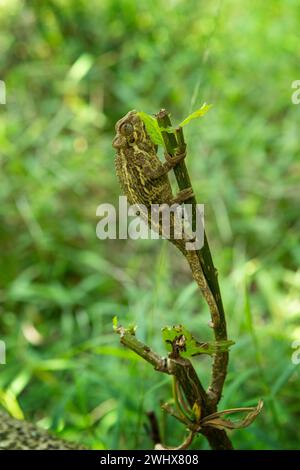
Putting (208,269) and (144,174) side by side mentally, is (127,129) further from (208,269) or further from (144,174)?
(208,269)

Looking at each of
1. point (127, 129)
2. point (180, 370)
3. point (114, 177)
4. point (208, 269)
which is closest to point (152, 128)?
point (127, 129)

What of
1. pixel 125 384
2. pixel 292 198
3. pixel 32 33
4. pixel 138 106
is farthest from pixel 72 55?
pixel 125 384

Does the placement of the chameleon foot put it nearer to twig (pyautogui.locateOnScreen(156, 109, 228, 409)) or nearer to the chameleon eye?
twig (pyautogui.locateOnScreen(156, 109, 228, 409))

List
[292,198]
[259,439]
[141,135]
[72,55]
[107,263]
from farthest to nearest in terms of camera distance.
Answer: [72,55], [292,198], [107,263], [259,439], [141,135]

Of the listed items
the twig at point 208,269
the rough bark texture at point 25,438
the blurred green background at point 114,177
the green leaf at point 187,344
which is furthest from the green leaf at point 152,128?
the blurred green background at point 114,177

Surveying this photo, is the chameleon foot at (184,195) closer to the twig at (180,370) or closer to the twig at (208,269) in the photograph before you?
the twig at (208,269)

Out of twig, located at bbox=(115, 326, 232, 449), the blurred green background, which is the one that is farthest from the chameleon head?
the blurred green background
